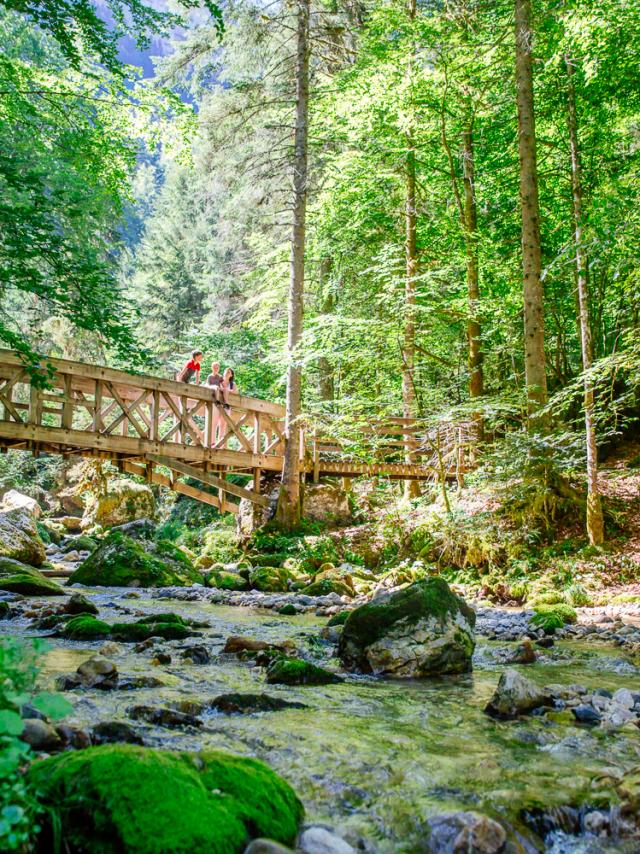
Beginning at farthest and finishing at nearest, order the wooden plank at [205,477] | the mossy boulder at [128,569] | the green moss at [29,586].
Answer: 1. the wooden plank at [205,477]
2. the mossy boulder at [128,569]
3. the green moss at [29,586]

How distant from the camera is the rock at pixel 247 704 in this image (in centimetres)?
372

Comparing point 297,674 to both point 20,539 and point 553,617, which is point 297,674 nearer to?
point 553,617

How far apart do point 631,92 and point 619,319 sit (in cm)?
410

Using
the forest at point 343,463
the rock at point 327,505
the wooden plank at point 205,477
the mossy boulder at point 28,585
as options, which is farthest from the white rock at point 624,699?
the rock at point 327,505

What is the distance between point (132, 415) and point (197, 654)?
8637mm

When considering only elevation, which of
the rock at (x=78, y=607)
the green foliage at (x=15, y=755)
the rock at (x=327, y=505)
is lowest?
the rock at (x=78, y=607)

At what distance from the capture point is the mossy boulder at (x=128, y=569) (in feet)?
34.9

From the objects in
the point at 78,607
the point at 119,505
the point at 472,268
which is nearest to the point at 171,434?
the point at 472,268

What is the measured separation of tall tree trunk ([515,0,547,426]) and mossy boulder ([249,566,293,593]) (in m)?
4.91

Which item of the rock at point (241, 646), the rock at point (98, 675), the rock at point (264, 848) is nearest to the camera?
the rock at point (264, 848)

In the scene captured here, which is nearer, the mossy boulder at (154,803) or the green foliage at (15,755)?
the green foliage at (15,755)

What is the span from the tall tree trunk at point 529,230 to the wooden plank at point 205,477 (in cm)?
702

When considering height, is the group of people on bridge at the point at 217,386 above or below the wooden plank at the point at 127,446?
above

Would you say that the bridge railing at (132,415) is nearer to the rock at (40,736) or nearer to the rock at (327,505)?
the rock at (327,505)
